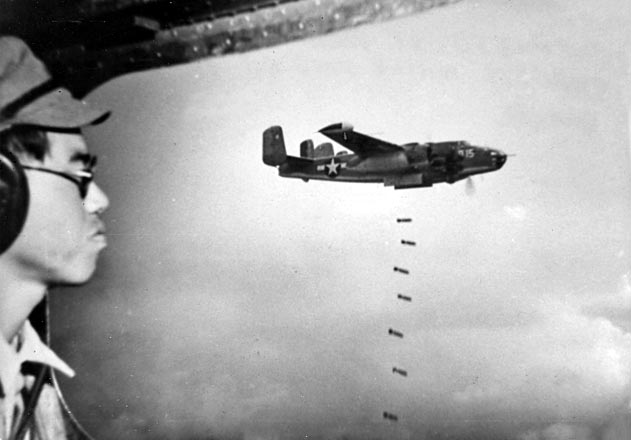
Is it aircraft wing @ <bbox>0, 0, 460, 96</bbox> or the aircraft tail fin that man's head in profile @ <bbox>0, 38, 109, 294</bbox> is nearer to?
aircraft wing @ <bbox>0, 0, 460, 96</bbox>

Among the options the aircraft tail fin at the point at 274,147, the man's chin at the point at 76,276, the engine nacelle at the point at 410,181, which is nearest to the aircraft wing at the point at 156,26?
the aircraft tail fin at the point at 274,147

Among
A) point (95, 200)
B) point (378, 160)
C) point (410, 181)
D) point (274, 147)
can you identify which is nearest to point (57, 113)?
point (95, 200)

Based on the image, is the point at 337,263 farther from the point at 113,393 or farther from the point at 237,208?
the point at 113,393

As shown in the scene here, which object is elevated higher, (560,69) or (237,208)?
(560,69)

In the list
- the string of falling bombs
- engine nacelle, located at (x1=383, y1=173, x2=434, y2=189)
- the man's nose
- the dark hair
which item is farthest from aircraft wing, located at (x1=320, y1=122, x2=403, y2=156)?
the dark hair

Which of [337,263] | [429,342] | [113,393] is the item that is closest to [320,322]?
[337,263]

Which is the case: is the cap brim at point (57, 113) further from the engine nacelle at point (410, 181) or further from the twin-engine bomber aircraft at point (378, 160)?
the engine nacelle at point (410, 181)
